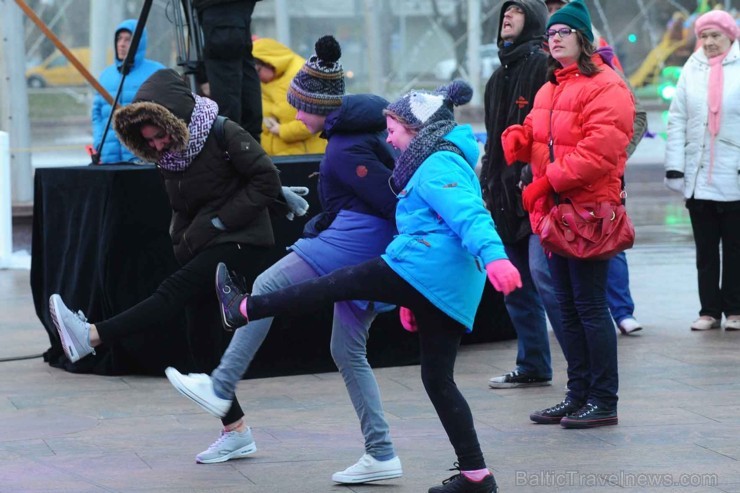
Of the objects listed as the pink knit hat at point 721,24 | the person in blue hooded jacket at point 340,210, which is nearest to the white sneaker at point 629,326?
the pink knit hat at point 721,24

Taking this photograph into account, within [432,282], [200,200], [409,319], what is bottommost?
[409,319]

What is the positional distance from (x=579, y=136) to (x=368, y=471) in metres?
1.79

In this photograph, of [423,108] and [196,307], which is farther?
[196,307]

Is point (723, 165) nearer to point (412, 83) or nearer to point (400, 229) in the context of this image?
point (400, 229)

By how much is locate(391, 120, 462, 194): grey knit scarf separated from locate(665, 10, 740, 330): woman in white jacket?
12.8 ft

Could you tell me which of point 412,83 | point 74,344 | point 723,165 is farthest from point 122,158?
point 412,83

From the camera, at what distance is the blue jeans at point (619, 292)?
838 cm

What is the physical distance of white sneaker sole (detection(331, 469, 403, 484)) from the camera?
509 cm

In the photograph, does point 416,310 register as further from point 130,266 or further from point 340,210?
point 130,266

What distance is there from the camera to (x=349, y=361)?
205 inches

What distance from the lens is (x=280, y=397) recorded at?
22.4 feet

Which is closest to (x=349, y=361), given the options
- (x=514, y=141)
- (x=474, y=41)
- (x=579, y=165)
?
(x=579, y=165)

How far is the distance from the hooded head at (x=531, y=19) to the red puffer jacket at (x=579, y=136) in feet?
2.61

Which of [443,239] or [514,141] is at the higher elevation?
[514,141]
